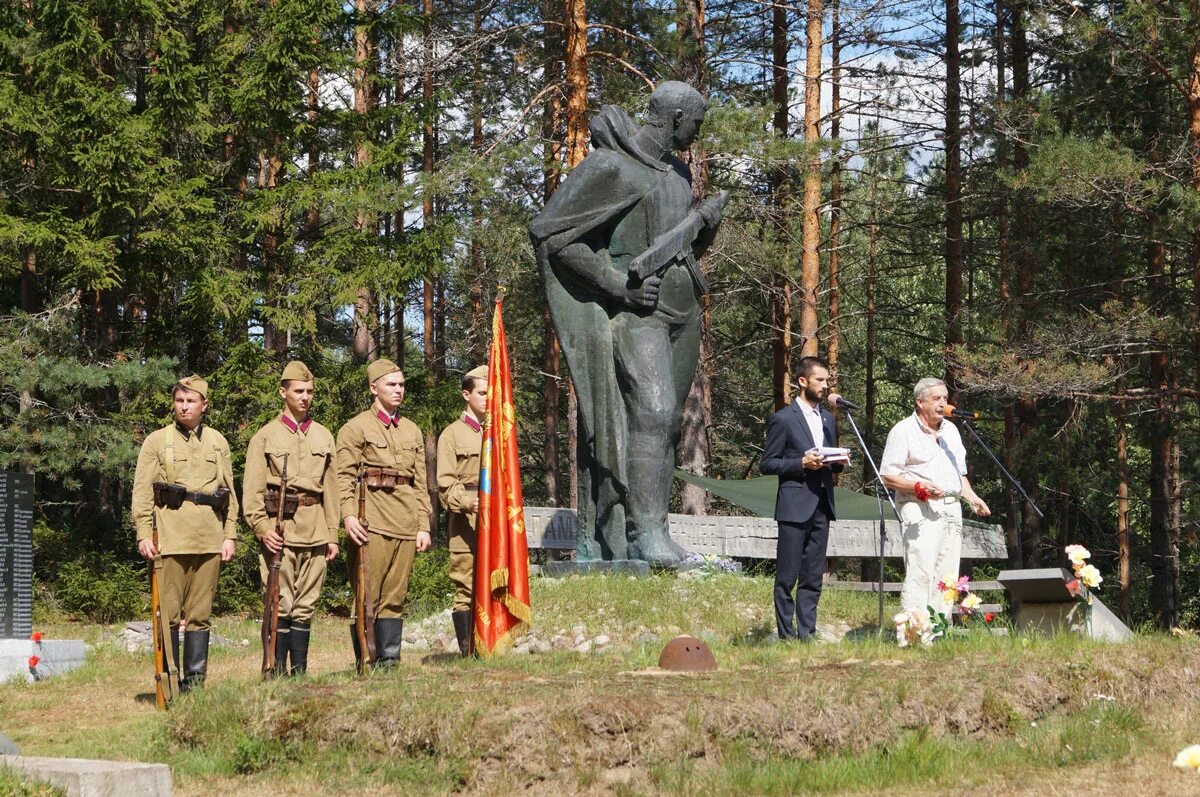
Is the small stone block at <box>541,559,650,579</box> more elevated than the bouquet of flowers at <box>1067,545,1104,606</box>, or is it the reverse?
the bouquet of flowers at <box>1067,545,1104,606</box>

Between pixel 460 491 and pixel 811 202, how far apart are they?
13038mm

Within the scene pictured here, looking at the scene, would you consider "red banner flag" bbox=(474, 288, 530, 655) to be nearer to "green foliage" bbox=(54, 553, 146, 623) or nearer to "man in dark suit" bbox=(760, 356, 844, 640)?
"man in dark suit" bbox=(760, 356, 844, 640)

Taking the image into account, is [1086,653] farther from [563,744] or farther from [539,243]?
[539,243]

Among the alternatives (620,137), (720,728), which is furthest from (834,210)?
(720,728)

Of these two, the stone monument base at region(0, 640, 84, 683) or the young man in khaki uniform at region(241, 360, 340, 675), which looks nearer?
the young man in khaki uniform at region(241, 360, 340, 675)

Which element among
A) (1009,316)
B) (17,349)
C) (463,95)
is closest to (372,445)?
(17,349)

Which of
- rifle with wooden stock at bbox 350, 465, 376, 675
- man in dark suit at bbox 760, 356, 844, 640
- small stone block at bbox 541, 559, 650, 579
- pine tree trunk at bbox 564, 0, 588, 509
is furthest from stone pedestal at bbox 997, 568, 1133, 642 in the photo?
pine tree trunk at bbox 564, 0, 588, 509

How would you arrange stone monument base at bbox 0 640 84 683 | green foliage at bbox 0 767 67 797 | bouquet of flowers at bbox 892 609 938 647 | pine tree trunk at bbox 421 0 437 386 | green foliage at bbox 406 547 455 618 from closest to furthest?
green foliage at bbox 0 767 67 797 < bouquet of flowers at bbox 892 609 938 647 < stone monument base at bbox 0 640 84 683 < green foliage at bbox 406 547 455 618 < pine tree trunk at bbox 421 0 437 386

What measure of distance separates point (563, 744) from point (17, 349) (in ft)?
44.2

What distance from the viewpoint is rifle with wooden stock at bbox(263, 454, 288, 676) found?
27.3 feet

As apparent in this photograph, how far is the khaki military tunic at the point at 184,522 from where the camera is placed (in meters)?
8.59

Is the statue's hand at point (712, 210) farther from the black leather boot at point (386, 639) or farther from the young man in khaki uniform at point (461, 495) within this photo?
the black leather boot at point (386, 639)

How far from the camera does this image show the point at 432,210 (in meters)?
26.8

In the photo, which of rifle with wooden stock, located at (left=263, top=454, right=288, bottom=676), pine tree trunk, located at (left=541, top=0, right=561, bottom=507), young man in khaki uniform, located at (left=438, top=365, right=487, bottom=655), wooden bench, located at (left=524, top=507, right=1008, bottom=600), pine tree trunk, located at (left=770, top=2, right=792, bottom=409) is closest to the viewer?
rifle with wooden stock, located at (left=263, top=454, right=288, bottom=676)
